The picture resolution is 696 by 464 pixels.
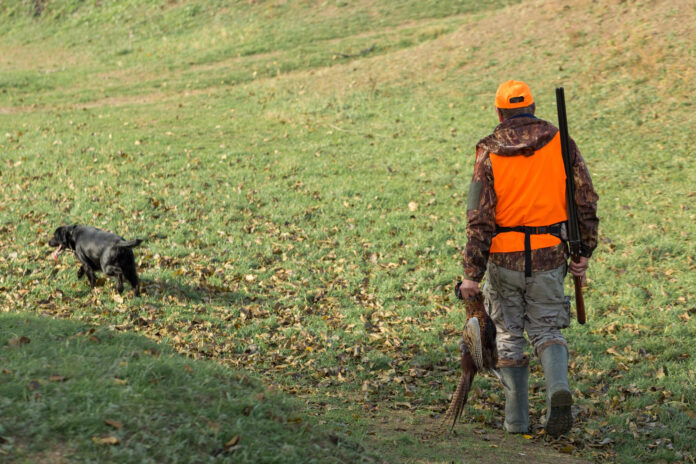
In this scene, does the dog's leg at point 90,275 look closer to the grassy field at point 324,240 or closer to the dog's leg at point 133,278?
the grassy field at point 324,240

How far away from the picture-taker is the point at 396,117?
54.5 ft

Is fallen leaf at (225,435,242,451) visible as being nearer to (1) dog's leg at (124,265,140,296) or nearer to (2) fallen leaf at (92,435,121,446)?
(2) fallen leaf at (92,435,121,446)

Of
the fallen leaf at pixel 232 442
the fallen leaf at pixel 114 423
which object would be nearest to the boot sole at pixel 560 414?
the fallen leaf at pixel 232 442

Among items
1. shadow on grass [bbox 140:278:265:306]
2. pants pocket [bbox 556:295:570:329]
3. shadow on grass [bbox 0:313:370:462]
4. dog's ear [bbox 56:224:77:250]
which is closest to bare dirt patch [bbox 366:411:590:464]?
shadow on grass [bbox 0:313:370:462]

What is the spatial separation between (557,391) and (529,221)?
1.22 meters

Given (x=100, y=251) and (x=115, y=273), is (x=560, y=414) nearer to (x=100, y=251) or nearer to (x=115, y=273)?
(x=115, y=273)

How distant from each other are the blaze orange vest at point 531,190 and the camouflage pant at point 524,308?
0.24m

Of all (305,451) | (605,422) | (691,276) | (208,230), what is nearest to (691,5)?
(691,276)

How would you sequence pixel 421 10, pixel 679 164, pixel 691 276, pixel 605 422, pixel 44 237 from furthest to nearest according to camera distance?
pixel 421 10
pixel 679 164
pixel 44 237
pixel 691 276
pixel 605 422

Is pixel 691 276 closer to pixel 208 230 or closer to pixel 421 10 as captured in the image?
pixel 208 230

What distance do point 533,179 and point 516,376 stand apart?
60.0 inches

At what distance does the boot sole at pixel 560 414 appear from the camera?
4805mm

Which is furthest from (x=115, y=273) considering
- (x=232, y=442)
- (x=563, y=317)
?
(x=563, y=317)

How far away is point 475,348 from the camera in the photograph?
498 centimetres
